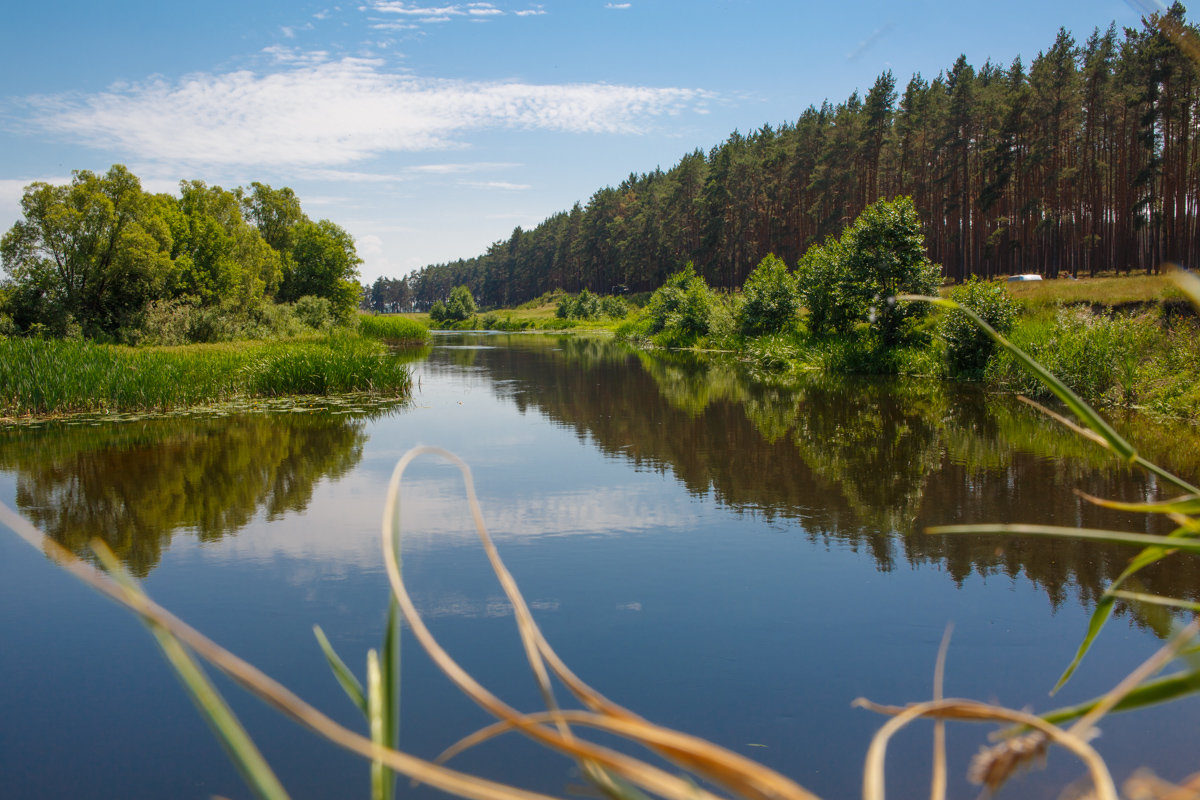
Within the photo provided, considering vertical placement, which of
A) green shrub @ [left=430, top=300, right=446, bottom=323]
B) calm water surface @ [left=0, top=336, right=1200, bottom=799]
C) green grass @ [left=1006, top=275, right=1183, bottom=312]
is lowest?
calm water surface @ [left=0, top=336, right=1200, bottom=799]

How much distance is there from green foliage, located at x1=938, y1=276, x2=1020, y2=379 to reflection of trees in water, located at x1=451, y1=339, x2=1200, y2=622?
172cm

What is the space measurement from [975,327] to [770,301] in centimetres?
1489

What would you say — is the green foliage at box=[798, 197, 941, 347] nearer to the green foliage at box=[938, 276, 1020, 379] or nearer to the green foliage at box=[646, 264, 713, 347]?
the green foliage at box=[938, 276, 1020, 379]

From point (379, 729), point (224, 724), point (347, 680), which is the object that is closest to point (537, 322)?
point (347, 680)

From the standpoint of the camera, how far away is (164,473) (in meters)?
11.5

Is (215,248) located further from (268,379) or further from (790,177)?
(790,177)

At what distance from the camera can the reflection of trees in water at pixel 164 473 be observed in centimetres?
880

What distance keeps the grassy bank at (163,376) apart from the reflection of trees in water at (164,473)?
4.46ft

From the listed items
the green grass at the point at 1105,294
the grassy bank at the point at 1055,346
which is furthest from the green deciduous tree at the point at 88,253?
the green grass at the point at 1105,294

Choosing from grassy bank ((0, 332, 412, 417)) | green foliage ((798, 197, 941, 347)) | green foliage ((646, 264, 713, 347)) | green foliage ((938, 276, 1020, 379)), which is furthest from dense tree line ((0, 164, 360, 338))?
green foliage ((938, 276, 1020, 379))

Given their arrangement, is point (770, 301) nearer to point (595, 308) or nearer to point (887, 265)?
point (887, 265)

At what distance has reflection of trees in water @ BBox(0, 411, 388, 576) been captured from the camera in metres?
8.80

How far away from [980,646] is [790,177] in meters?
54.2

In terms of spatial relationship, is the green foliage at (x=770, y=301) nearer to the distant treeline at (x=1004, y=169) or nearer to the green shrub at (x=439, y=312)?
the distant treeline at (x=1004, y=169)
